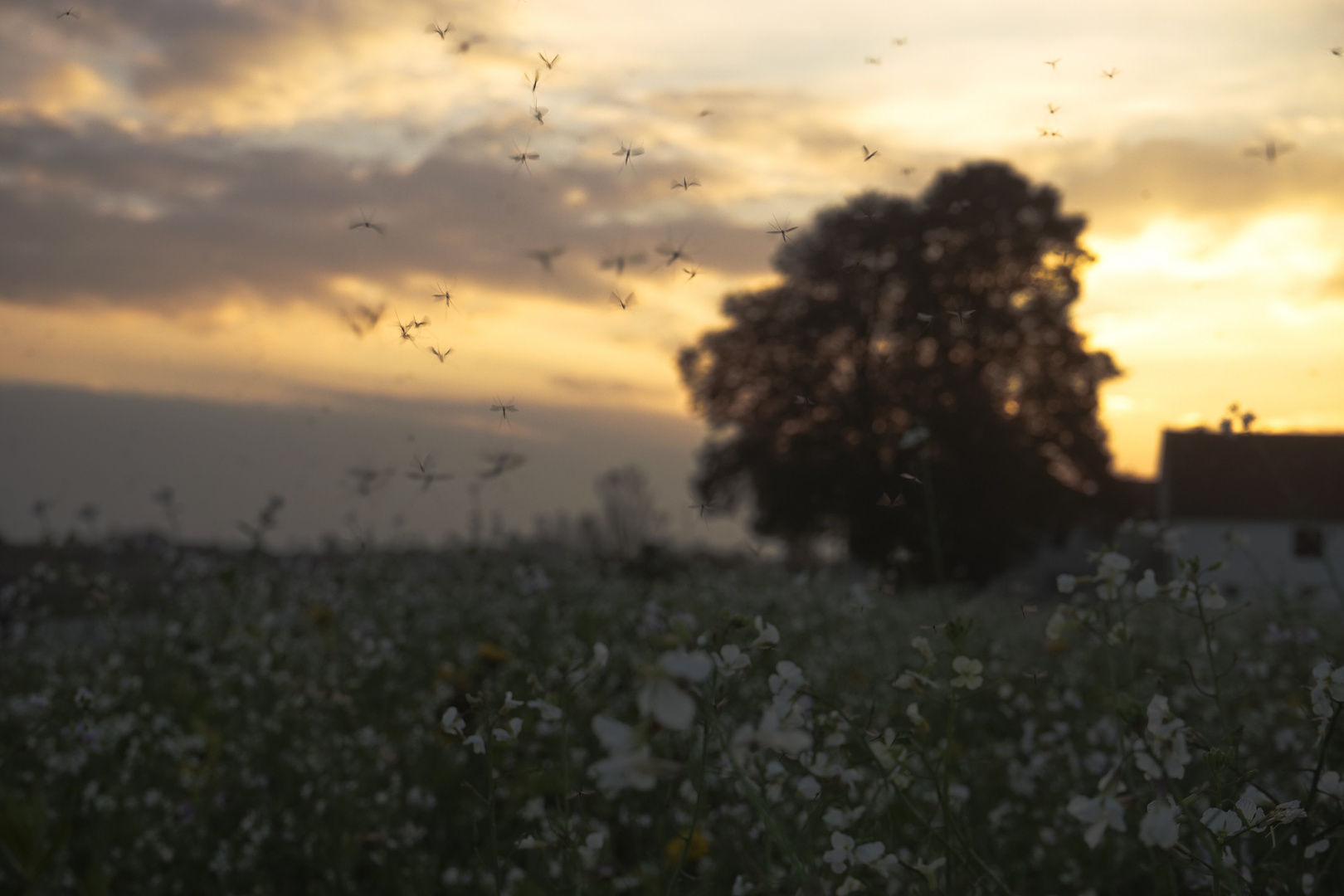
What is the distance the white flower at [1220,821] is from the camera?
1661 mm

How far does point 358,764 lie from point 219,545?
48.4 feet

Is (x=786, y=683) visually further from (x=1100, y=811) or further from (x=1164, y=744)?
(x=1164, y=744)

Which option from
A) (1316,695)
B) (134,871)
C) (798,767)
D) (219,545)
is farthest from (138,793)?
(219,545)

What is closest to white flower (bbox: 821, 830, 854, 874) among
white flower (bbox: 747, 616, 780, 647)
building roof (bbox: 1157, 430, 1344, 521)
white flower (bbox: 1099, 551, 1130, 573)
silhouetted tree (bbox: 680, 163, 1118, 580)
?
white flower (bbox: 747, 616, 780, 647)

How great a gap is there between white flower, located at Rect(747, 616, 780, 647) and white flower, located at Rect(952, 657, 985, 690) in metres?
0.42

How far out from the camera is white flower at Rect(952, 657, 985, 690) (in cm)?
188

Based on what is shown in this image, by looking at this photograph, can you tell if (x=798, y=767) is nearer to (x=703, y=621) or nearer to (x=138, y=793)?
(x=138, y=793)

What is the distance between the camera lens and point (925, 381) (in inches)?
1001

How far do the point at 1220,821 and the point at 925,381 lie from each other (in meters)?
24.5

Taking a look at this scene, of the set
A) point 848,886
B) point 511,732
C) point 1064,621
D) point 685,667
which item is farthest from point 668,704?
point 1064,621

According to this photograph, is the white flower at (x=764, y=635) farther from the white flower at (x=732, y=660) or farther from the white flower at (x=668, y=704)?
the white flower at (x=668, y=704)

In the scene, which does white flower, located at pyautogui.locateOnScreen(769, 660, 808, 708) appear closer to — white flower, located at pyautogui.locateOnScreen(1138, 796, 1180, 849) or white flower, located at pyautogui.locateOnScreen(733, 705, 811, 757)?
white flower, located at pyautogui.locateOnScreen(733, 705, 811, 757)

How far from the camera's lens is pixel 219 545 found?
17578 mm


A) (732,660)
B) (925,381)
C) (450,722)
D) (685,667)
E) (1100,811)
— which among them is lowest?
(450,722)
